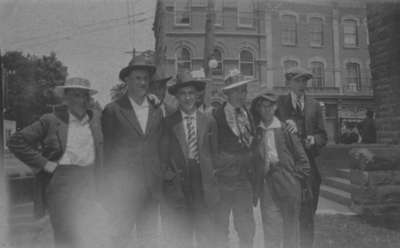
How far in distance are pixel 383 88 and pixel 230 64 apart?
59.5 ft

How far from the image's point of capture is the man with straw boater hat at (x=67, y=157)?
3213 mm

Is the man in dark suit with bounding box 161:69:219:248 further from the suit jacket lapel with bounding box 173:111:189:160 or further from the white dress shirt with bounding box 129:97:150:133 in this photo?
the white dress shirt with bounding box 129:97:150:133

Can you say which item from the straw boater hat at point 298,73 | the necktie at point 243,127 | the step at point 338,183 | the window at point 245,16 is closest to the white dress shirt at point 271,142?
the necktie at point 243,127

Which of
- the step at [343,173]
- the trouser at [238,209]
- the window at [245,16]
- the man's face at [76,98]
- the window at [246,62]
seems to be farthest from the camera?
the window at [246,62]

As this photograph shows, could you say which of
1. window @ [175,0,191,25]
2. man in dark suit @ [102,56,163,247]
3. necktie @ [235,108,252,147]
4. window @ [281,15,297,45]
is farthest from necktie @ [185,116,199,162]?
window @ [281,15,297,45]

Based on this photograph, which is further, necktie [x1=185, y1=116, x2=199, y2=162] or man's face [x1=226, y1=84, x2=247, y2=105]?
man's face [x1=226, y1=84, x2=247, y2=105]

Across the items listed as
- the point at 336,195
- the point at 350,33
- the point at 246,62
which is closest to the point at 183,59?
the point at 246,62

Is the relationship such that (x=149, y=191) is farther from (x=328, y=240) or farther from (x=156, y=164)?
(x=328, y=240)

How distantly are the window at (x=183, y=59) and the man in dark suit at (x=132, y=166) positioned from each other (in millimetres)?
21111

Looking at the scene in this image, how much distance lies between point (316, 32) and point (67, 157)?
26613mm

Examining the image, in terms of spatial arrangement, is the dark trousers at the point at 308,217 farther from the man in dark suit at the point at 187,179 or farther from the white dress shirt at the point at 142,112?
the white dress shirt at the point at 142,112

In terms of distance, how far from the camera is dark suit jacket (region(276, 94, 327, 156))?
419 cm

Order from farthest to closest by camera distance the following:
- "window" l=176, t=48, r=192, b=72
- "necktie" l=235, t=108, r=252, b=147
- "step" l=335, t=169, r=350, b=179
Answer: "window" l=176, t=48, r=192, b=72, "step" l=335, t=169, r=350, b=179, "necktie" l=235, t=108, r=252, b=147

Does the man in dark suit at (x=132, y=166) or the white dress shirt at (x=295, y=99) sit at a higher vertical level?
the white dress shirt at (x=295, y=99)
